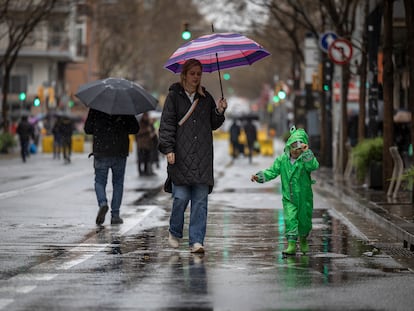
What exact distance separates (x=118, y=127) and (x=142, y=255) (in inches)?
176

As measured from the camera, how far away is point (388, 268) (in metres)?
12.4

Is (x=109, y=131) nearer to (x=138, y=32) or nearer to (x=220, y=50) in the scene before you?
(x=220, y=50)

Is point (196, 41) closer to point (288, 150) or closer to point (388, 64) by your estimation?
point (288, 150)

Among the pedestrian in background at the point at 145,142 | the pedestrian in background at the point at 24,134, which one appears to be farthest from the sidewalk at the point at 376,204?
the pedestrian in background at the point at 24,134

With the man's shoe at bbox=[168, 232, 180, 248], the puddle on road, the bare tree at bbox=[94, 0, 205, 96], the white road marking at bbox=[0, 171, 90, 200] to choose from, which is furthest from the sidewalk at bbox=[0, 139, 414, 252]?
the bare tree at bbox=[94, 0, 205, 96]

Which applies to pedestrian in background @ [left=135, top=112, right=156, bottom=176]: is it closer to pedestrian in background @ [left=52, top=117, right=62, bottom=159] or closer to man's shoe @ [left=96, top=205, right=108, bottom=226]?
pedestrian in background @ [left=52, top=117, right=62, bottom=159]

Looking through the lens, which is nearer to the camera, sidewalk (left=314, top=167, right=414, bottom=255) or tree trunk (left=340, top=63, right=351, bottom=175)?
sidewalk (left=314, top=167, right=414, bottom=255)

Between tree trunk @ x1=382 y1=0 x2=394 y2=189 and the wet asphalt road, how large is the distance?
375 cm

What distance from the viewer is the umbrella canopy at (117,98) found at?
17.2 m

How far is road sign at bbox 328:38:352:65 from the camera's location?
30906 millimetres

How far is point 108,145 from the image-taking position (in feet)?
57.5

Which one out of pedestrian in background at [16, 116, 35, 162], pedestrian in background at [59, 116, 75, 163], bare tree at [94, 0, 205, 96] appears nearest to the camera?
pedestrian in background at [59, 116, 75, 163]

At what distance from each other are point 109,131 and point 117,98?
0.56m

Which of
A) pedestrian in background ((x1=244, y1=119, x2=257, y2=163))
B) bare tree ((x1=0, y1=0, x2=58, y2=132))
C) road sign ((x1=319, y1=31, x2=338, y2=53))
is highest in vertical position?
bare tree ((x1=0, y1=0, x2=58, y2=132))
